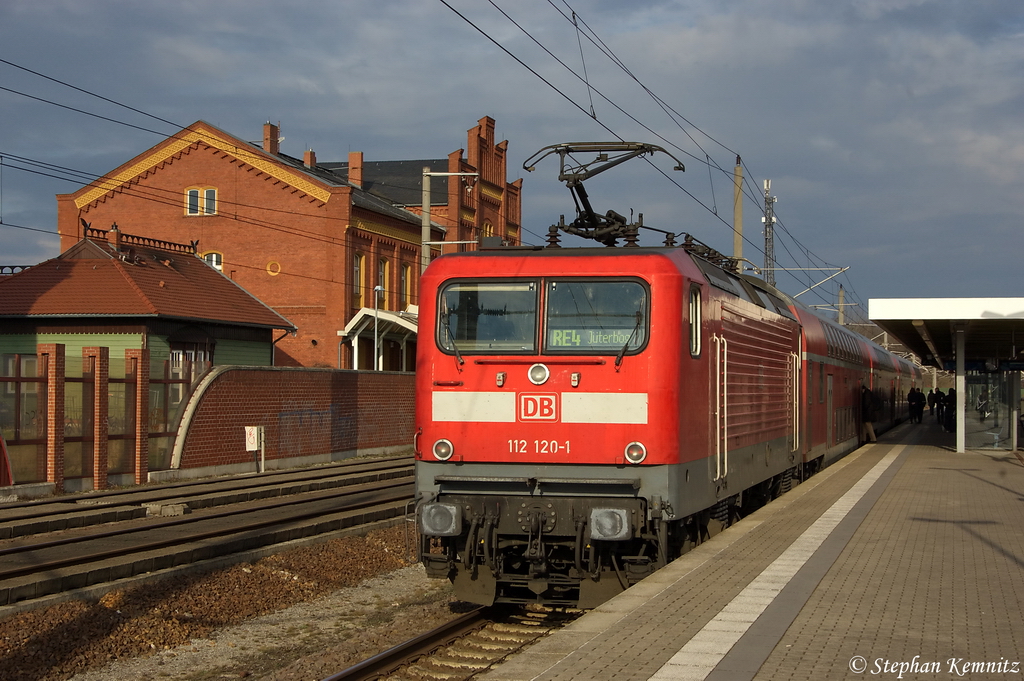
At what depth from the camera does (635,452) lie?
8.59 metres

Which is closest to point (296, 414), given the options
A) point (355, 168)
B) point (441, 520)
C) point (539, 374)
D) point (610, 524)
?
point (441, 520)

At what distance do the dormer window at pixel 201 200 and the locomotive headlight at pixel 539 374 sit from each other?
1426 inches

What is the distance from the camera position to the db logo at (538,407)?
8.79 m

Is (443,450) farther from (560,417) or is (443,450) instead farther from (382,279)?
(382,279)

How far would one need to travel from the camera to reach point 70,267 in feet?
97.6

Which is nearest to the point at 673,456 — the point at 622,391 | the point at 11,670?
the point at 622,391

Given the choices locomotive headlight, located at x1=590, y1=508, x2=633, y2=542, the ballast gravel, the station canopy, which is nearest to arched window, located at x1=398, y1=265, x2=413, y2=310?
the station canopy

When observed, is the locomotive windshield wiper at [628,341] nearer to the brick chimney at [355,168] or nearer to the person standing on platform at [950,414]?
the person standing on platform at [950,414]

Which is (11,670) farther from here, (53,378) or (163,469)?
(163,469)

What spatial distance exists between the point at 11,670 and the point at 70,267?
23.6 metres

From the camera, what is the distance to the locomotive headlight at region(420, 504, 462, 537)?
28.3 ft

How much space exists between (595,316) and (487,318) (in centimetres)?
95

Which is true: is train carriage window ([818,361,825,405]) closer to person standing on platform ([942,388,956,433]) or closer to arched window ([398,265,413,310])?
person standing on platform ([942,388,956,433])

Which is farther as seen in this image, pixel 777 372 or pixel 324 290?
pixel 324 290
